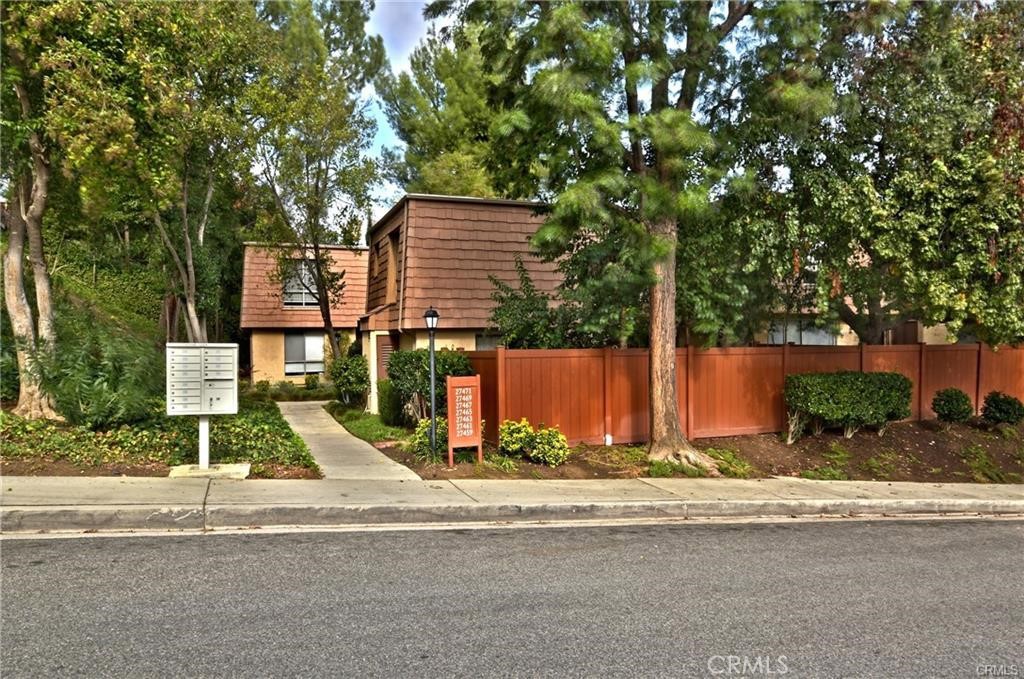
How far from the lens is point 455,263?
14.0m

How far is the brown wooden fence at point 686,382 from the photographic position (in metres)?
10.8

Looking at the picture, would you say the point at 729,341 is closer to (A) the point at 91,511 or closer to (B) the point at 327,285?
(A) the point at 91,511

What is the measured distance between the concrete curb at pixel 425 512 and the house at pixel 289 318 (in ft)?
57.9

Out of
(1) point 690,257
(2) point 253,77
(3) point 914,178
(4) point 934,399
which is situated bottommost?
(4) point 934,399

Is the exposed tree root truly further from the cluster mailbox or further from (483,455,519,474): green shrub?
the cluster mailbox

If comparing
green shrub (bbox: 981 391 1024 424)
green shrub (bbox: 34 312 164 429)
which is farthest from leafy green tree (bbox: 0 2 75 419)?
green shrub (bbox: 981 391 1024 424)

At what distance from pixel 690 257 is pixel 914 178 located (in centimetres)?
345

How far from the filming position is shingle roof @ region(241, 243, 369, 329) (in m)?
24.2

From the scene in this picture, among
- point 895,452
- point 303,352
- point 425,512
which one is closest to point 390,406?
point 425,512

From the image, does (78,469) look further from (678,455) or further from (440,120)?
(440,120)

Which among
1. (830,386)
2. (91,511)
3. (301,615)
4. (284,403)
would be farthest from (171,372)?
(284,403)

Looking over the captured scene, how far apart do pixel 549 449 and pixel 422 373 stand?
2.70 metres

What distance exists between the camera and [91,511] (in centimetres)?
616

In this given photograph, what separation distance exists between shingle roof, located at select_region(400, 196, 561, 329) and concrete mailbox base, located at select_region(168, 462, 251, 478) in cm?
547
